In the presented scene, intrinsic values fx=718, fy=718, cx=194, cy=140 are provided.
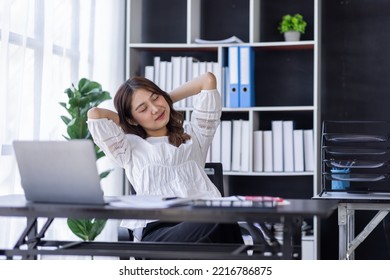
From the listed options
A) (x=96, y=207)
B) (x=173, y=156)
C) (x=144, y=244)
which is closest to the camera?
(x=96, y=207)

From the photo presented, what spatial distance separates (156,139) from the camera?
295cm

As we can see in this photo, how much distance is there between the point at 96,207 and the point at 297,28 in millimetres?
2811

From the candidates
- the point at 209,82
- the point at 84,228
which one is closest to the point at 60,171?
the point at 209,82

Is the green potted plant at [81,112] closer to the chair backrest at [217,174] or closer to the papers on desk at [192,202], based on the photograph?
the chair backrest at [217,174]

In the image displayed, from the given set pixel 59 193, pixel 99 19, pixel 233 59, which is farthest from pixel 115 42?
pixel 59 193

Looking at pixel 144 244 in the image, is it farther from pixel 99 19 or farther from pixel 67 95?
pixel 99 19

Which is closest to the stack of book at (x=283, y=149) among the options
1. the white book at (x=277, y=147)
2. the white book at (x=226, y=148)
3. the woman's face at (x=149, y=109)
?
the white book at (x=277, y=147)

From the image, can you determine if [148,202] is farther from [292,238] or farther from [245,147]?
[245,147]

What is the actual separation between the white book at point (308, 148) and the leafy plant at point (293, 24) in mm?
631

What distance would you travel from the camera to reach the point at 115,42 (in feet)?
14.8

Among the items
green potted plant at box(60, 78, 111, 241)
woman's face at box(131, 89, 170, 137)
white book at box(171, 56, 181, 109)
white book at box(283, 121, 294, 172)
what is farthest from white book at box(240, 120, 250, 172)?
woman's face at box(131, 89, 170, 137)

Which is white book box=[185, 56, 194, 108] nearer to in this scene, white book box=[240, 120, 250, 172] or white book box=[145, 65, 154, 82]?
white book box=[145, 65, 154, 82]

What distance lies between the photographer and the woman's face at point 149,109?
2.88 m
